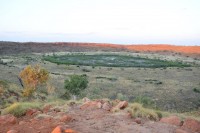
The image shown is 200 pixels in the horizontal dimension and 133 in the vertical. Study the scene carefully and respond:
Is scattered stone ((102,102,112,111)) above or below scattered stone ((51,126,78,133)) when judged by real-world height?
below

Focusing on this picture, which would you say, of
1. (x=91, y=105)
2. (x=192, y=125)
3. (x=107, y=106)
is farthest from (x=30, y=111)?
(x=192, y=125)

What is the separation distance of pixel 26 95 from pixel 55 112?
13802mm

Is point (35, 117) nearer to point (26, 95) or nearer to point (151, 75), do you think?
point (26, 95)

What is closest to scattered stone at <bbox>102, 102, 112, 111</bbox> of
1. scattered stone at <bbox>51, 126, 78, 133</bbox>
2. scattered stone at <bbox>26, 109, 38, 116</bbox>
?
A: scattered stone at <bbox>26, 109, 38, 116</bbox>

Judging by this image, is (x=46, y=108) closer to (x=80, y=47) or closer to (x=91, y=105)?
(x=91, y=105)

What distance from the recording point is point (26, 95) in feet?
78.6

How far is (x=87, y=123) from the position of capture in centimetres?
952

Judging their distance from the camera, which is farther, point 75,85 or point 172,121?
point 75,85

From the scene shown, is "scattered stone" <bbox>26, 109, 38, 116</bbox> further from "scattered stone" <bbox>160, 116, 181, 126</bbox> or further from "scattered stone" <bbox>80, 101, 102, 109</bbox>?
"scattered stone" <bbox>160, 116, 181, 126</bbox>

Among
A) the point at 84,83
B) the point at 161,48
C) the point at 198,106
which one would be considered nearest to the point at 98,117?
the point at 84,83

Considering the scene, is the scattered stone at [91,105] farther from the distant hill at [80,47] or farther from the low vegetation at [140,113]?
the distant hill at [80,47]

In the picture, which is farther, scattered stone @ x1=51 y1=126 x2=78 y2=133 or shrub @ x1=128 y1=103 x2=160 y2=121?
shrub @ x1=128 y1=103 x2=160 y2=121

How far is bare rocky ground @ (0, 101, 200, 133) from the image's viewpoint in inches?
346

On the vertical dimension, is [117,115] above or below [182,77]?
above
